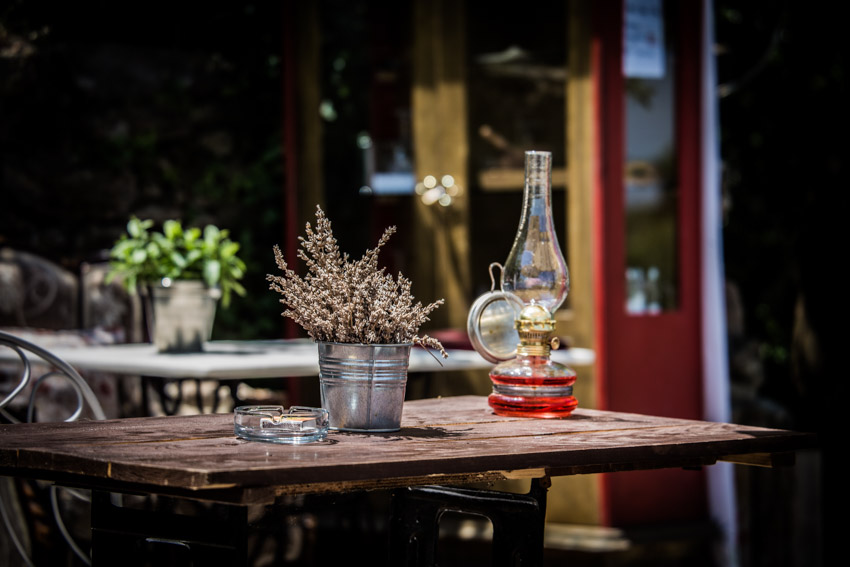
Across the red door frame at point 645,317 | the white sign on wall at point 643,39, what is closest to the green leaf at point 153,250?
the red door frame at point 645,317

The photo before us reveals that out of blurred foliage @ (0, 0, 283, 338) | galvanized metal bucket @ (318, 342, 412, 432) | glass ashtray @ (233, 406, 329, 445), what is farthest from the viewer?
blurred foliage @ (0, 0, 283, 338)

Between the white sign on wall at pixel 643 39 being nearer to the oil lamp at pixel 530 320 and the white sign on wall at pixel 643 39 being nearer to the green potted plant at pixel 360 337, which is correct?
the oil lamp at pixel 530 320

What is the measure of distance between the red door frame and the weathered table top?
2734 millimetres

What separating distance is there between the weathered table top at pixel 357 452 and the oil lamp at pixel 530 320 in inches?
2.7

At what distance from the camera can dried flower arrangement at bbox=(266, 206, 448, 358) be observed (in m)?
1.93

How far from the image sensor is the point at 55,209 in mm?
5734

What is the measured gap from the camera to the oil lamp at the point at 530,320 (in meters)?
2.27

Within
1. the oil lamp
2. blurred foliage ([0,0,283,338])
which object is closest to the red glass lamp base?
the oil lamp

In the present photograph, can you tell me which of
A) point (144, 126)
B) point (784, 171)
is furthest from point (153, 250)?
point (784, 171)

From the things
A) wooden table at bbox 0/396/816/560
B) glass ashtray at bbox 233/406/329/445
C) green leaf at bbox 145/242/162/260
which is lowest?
wooden table at bbox 0/396/816/560

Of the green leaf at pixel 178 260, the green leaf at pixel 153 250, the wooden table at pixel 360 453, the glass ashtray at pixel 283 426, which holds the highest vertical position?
the green leaf at pixel 153 250

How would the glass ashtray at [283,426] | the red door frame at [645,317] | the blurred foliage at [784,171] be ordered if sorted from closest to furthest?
the glass ashtray at [283,426]
the red door frame at [645,317]
the blurred foliage at [784,171]

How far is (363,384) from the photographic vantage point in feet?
6.33

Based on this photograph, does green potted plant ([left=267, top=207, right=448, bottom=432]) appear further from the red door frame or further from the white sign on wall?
the white sign on wall
